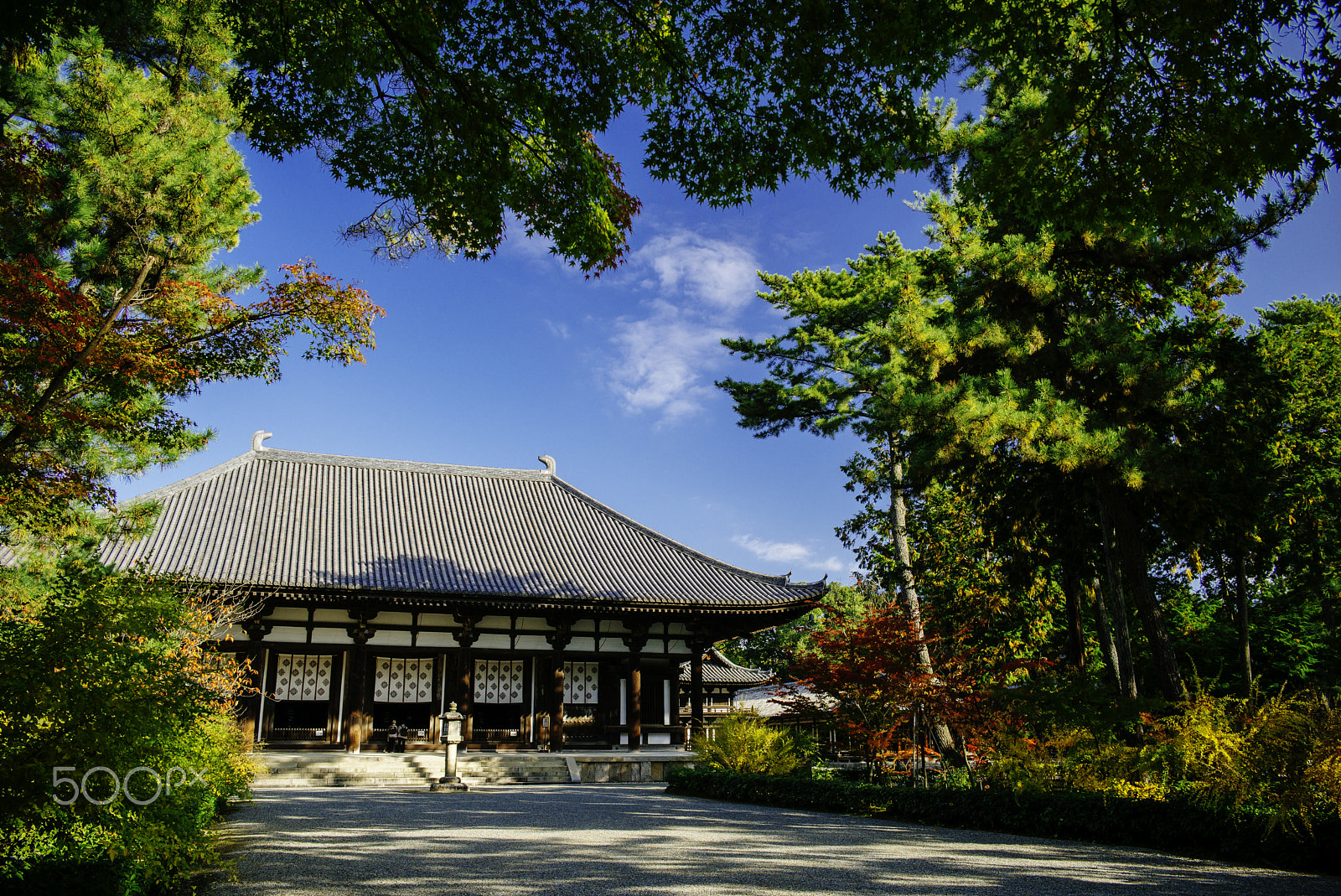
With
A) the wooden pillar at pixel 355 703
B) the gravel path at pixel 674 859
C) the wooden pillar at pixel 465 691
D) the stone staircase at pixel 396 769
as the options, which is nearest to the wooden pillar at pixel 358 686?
the wooden pillar at pixel 355 703

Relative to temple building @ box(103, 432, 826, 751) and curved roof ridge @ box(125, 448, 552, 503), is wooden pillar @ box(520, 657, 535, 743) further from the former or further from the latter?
curved roof ridge @ box(125, 448, 552, 503)

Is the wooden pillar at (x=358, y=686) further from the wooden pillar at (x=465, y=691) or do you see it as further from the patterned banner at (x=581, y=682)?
the patterned banner at (x=581, y=682)

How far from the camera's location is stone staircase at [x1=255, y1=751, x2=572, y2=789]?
13.3 m

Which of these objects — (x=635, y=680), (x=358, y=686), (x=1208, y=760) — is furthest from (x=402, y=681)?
(x=1208, y=760)

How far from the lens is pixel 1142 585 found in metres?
10.5

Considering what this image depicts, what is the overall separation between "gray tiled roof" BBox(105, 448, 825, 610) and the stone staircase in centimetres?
306

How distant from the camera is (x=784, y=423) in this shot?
1850 centimetres

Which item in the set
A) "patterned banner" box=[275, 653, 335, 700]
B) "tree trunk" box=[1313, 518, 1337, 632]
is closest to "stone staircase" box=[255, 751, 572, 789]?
"patterned banner" box=[275, 653, 335, 700]

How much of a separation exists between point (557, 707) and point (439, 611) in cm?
318

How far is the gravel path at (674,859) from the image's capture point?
4.83 meters

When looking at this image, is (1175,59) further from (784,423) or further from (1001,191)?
(784,423)

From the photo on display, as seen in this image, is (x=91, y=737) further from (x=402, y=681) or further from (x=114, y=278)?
(x=402, y=681)

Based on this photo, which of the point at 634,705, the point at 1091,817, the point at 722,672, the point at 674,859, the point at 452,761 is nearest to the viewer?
the point at 674,859

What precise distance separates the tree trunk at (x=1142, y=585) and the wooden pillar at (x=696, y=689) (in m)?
8.58
